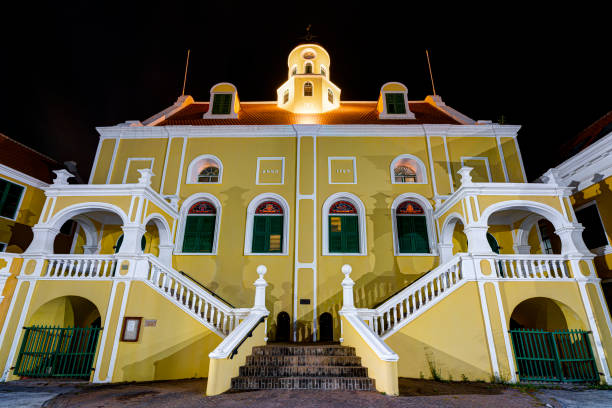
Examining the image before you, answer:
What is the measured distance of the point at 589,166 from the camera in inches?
457

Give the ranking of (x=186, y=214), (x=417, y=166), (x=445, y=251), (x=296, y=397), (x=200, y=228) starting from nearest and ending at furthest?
(x=296, y=397)
(x=445, y=251)
(x=200, y=228)
(x=186, y=214)
(x=417, y=166)

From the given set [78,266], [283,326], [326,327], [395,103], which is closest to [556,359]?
[326,327]

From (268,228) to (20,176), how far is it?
10.7 meters

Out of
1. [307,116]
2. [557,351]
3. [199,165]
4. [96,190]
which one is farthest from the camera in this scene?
[307,116]

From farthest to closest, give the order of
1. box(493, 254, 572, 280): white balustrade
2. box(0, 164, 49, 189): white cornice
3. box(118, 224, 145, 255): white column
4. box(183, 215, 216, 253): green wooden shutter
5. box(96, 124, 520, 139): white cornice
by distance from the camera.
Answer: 1. box(96, 124, 520, 139): white cornice
2. box(183, 215, 216, 253): green wooden shutter
3. box(0, 164, 49, 189): white cornice
4. box(118, 224, 145, 255): white column
5. box(493, 254, 572, 280): white balustrade

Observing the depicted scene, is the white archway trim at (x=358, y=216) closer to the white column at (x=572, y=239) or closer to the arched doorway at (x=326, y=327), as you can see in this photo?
the arched doorway at (x=326, y=327)

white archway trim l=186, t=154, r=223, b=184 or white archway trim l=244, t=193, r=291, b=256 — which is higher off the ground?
white archway trim l=186, t=154, r=223, b=184

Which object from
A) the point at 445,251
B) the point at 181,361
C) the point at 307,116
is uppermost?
the point at 307,116

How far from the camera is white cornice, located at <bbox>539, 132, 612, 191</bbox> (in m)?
10.9

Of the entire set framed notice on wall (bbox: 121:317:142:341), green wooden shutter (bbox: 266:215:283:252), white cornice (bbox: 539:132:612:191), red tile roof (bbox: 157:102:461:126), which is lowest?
framed notice on wall (bbox: 121:317:142:341)

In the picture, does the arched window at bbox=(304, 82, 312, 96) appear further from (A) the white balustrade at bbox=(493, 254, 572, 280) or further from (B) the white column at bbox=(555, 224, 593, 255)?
(B) the white column at bbox=(555, 224, 593, 255)

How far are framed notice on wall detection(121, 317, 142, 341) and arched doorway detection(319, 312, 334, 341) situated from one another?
19.6 feet

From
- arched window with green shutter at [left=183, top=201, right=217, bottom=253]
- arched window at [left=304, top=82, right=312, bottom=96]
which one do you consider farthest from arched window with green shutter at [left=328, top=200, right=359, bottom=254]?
arched window at [left=304, top=82, right=312, bottom=96]

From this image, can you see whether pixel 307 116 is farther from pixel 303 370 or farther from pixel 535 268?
pixel 303 370
